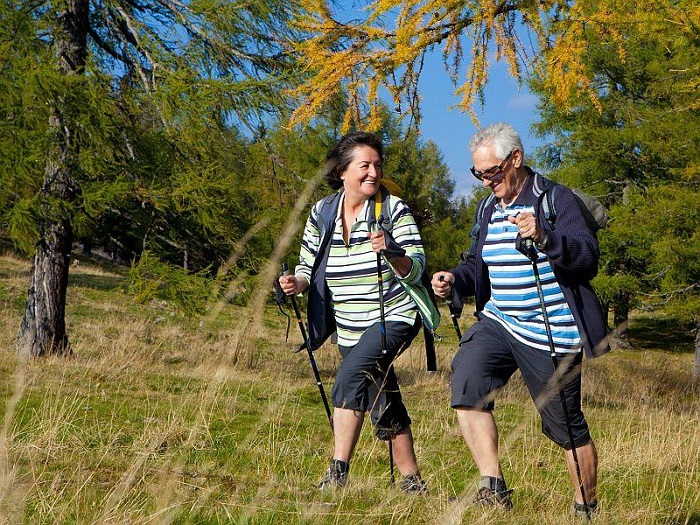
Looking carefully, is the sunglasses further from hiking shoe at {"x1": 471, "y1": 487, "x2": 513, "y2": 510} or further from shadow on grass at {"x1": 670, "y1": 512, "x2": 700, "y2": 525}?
shadow on grass at {"x1": 670, "y1": 512, "x2": 700, "y2": 525}

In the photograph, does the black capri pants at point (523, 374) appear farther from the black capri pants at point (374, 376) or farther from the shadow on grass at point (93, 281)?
the shadow on grass at point (93, 281)

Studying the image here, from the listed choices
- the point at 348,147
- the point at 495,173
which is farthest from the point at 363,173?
the point at 495,173

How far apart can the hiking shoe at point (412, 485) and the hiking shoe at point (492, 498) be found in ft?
1.01

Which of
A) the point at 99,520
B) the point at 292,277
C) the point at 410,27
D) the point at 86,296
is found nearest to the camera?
the point at 99,520

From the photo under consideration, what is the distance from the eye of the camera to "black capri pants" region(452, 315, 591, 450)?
3.70m

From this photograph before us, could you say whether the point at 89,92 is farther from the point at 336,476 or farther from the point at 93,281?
the point at 93,281

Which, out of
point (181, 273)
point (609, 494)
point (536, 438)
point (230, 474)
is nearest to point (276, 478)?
point (230, 474)

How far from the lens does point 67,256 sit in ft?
34.6

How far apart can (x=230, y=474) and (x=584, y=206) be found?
6.48 ft

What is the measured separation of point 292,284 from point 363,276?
1.17ft

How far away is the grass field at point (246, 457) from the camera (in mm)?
3148

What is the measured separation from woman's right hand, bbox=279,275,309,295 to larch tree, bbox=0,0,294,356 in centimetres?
482

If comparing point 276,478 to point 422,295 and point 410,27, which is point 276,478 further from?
point 410,27

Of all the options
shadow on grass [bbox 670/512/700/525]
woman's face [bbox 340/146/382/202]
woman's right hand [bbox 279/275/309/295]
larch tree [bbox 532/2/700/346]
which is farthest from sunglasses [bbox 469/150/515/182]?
larch tree [bbox 532/2/700/346]
